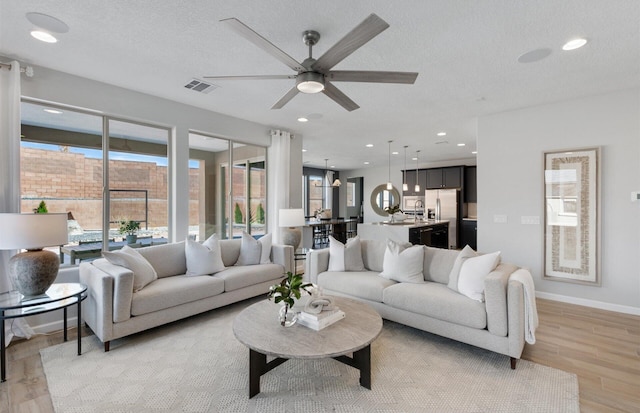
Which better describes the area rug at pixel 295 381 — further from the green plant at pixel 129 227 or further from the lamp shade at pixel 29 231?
the green plant at pixel 129 227

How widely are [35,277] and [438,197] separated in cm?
853

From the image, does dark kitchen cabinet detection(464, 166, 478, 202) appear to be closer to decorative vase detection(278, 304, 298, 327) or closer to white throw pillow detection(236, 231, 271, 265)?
white throw pillow detection(236, 231, 271, 265)

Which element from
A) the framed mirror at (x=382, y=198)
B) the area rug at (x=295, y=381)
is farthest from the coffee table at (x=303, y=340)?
the framed mirror at (x=382, y=198)

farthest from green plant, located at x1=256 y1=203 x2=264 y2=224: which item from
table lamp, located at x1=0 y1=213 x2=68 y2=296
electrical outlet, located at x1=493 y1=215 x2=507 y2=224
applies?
electrical outlet, located at x1=493 y1=215 x2=507 y2=224

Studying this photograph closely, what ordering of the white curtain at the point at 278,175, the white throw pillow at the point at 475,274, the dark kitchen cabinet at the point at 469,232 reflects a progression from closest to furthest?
the white throw pillow at the point at 475,274 < the white curtain at the point at 278,175 < the dark kitchen cabinet at the point at 469,232

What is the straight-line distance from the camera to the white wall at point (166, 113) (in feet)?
10.5

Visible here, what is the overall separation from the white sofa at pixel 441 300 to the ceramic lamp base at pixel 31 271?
2.68 metres

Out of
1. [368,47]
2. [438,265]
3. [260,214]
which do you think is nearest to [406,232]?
[438,265]

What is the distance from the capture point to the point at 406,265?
10.8 feet

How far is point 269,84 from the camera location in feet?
11.5

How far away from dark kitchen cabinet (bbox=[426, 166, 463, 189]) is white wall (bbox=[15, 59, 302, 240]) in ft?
18.7

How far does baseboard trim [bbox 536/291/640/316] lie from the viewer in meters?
3.61

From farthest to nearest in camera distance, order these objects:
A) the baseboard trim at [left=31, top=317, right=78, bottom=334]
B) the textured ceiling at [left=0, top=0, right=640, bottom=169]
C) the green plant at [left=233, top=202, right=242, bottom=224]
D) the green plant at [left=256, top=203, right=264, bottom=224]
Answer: the green plant at [left=256, top=203, right=264, bottom=224], the green plant at [left=233, top=202, right=242, bottom=224], the baseboard trim at [left=31, top=317, right=78, bottom=334], the textured ceiling at [left=0, top=0, right=640, bottom=169]

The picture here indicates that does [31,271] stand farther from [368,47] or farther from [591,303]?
[591,303]
